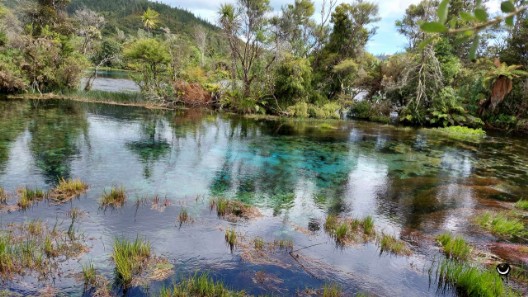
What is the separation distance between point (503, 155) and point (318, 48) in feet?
65.7

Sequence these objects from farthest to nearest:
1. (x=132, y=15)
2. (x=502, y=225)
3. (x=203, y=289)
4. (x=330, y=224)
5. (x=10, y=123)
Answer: (x=132, y=15)
(x=10, y=123)
(x=502, y=225)
(x=330, y=224)
(x=203, y=289)

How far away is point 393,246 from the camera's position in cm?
772

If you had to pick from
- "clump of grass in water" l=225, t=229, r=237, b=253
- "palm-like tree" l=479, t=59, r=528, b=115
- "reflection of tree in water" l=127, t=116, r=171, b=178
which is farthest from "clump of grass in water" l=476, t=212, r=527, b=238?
"palm-like tree" l=479, t=59, r=528, b=115

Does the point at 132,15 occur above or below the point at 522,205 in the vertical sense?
above

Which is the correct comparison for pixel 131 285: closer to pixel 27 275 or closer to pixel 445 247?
pixel 27 275

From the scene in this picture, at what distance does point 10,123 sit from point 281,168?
12705 mm

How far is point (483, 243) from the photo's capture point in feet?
27.2

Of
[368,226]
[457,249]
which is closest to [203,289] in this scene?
[368,226]

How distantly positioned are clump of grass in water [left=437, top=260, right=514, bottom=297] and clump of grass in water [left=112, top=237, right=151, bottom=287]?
202 inches

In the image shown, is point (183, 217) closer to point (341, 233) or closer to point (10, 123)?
point (341, 233)

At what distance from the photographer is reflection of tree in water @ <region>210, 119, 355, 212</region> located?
1075 centimetres

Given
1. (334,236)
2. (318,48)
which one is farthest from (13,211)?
(318,48)

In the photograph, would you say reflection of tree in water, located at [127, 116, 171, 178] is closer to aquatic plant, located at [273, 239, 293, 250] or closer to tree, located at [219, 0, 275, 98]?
aquatic plant, located at [273, 239, 293, 250]

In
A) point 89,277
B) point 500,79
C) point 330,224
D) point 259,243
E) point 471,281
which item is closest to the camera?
point 89,277
